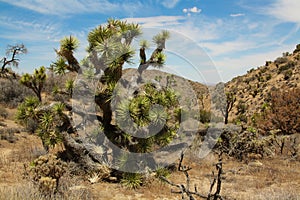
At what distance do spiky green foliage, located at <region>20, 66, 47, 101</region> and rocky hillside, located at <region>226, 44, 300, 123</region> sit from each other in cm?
1892

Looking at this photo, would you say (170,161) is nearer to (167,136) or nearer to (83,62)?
(167,136)

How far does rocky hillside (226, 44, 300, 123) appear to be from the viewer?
93.2 ft

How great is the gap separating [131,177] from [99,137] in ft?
4.37

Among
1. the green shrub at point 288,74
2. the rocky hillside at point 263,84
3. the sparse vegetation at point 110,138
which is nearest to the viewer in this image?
the sparse vegetation at point 110,138

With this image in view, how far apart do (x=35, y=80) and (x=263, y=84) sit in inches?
1143

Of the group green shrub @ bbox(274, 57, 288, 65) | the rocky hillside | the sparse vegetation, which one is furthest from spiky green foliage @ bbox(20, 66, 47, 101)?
green shrub @ bbox(274, 57, 288, 65)

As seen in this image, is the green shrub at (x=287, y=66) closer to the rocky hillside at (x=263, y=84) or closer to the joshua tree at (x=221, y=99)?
the rocky hillside at (x=263, y=84)

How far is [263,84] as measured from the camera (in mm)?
32938

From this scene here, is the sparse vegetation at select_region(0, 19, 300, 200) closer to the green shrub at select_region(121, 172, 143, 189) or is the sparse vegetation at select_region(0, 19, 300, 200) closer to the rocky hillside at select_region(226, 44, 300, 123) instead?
the green shrub at select_region(121, 172, 143, 189)

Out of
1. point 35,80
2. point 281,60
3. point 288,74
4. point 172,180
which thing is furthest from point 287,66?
point 35,80

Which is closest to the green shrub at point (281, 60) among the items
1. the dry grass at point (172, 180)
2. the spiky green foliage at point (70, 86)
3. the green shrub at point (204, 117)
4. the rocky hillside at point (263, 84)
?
the rocky hillside at point (263, 84)

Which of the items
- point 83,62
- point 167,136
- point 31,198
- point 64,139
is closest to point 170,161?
point 167,136

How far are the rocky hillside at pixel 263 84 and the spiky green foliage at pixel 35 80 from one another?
18.9m

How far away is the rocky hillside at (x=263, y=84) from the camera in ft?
93.2
